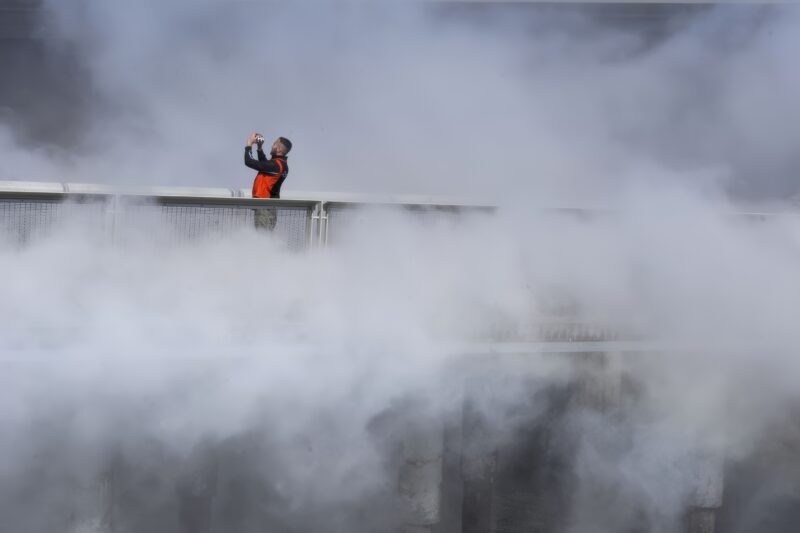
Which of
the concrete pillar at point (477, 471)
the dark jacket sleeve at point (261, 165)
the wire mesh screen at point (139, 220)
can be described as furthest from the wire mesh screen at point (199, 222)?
the concrete pillar at point (477, 471)

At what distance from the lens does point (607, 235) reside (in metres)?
6.76

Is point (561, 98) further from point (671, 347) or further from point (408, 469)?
point (408, 469)

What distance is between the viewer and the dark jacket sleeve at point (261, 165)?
6355 millimetres

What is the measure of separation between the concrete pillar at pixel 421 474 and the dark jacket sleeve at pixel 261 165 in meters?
1.93

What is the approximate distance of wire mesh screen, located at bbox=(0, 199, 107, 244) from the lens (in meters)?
5.75

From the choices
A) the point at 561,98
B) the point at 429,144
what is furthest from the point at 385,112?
the point at 561,98

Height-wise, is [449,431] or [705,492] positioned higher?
[449,431]

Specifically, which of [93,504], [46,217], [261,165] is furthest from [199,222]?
[93,504]

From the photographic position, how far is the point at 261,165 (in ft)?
21.1

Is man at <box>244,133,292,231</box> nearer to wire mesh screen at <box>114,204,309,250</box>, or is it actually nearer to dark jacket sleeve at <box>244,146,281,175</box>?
dark jacket sleeve at <box>244,146,281,175</box>

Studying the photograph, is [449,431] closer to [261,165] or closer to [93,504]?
[261,165]

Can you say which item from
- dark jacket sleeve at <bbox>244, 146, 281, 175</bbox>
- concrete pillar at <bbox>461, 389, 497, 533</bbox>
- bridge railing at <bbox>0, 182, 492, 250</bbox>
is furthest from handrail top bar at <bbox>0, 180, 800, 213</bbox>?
concrete pillar at <bbox>461, 389, 497, 533</bbox>

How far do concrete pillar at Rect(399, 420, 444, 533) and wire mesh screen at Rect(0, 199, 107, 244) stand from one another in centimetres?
249

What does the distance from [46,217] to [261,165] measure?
4.42ft
